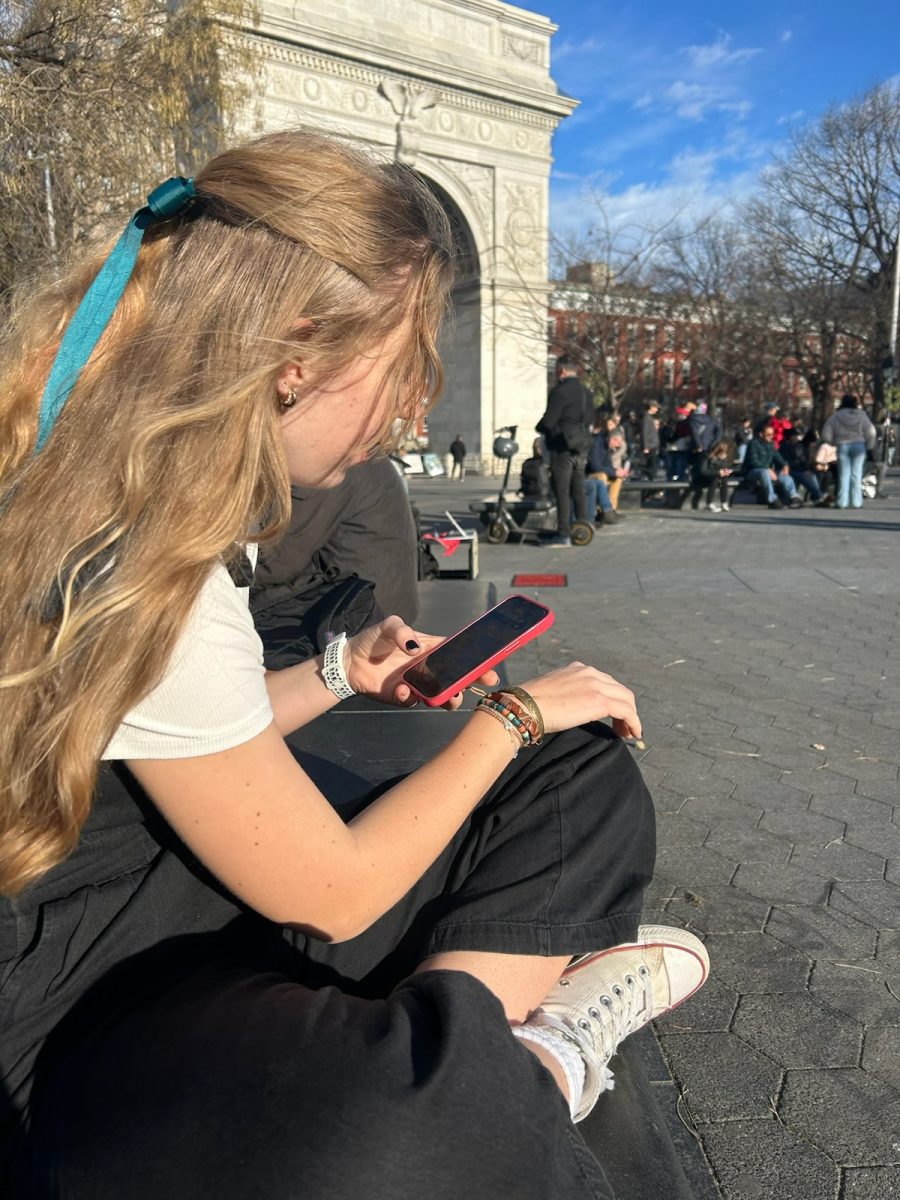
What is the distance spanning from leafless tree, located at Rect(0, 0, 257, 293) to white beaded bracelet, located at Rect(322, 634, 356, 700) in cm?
623

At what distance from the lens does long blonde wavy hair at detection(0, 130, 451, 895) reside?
1152mm

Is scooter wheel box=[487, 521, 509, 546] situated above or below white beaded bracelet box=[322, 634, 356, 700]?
below

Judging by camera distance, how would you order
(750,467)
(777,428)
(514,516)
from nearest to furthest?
(514,516), (750,467), (777,428)

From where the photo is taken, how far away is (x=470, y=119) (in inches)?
893

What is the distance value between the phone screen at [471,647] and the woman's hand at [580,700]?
0.14m

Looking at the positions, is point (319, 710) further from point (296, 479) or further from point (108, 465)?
point (108, 465)

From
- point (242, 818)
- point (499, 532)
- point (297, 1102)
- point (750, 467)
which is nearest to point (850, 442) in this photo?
point (750, 467)

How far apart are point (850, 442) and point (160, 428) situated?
15387 mm

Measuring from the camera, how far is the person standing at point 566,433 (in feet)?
33.7

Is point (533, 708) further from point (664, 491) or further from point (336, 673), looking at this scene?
point (664, 491)

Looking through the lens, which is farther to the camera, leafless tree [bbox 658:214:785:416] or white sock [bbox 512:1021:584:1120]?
leafless tree [bbox 658:214:785:416]

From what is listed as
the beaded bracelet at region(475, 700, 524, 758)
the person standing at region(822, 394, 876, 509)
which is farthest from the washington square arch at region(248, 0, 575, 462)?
the beaded bracelet at region(475, 700, 524, 758)

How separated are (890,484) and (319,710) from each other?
73.6ft

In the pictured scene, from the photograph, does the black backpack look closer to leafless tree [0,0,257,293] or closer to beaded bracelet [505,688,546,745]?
leafless tree [0,0,257,293]
